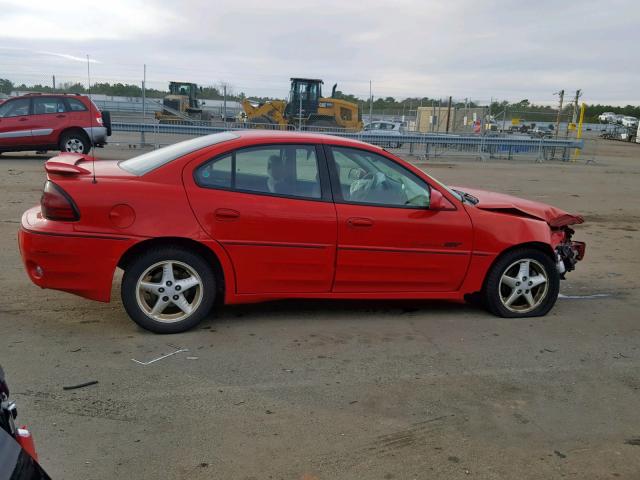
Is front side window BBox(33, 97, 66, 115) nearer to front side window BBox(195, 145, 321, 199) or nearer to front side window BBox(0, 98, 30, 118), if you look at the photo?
front side window BBox(0, 98, 30, 118)

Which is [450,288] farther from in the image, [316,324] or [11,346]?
[11,346]

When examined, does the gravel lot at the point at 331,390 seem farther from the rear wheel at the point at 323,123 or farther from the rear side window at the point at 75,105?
the rear wheel at the point at 323,123

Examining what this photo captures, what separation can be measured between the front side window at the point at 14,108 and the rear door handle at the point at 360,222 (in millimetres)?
13477

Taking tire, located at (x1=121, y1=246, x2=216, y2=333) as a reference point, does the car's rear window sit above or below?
above

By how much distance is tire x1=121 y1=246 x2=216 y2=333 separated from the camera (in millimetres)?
4461

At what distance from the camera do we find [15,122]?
1528 centimetres

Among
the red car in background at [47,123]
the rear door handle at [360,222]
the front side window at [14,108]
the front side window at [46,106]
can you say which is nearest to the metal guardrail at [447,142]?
the red car in background at [47,123]

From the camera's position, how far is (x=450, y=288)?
16.8 feet

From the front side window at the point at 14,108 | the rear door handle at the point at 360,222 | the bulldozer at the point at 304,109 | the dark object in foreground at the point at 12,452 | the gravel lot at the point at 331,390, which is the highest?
the bulldozer at the point at 304,109

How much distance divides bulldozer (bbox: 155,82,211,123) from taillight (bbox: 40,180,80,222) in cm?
2089

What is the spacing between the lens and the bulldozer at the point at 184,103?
24.9 metres

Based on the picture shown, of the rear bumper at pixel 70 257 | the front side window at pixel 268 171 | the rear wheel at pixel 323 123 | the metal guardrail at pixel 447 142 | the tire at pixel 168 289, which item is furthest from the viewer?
the rear wheel at pixel 323 123

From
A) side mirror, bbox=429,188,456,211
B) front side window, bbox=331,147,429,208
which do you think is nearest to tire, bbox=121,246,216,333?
front side window, bbox=331,147,429,208

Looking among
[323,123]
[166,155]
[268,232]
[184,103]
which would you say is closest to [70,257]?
[166,155]
